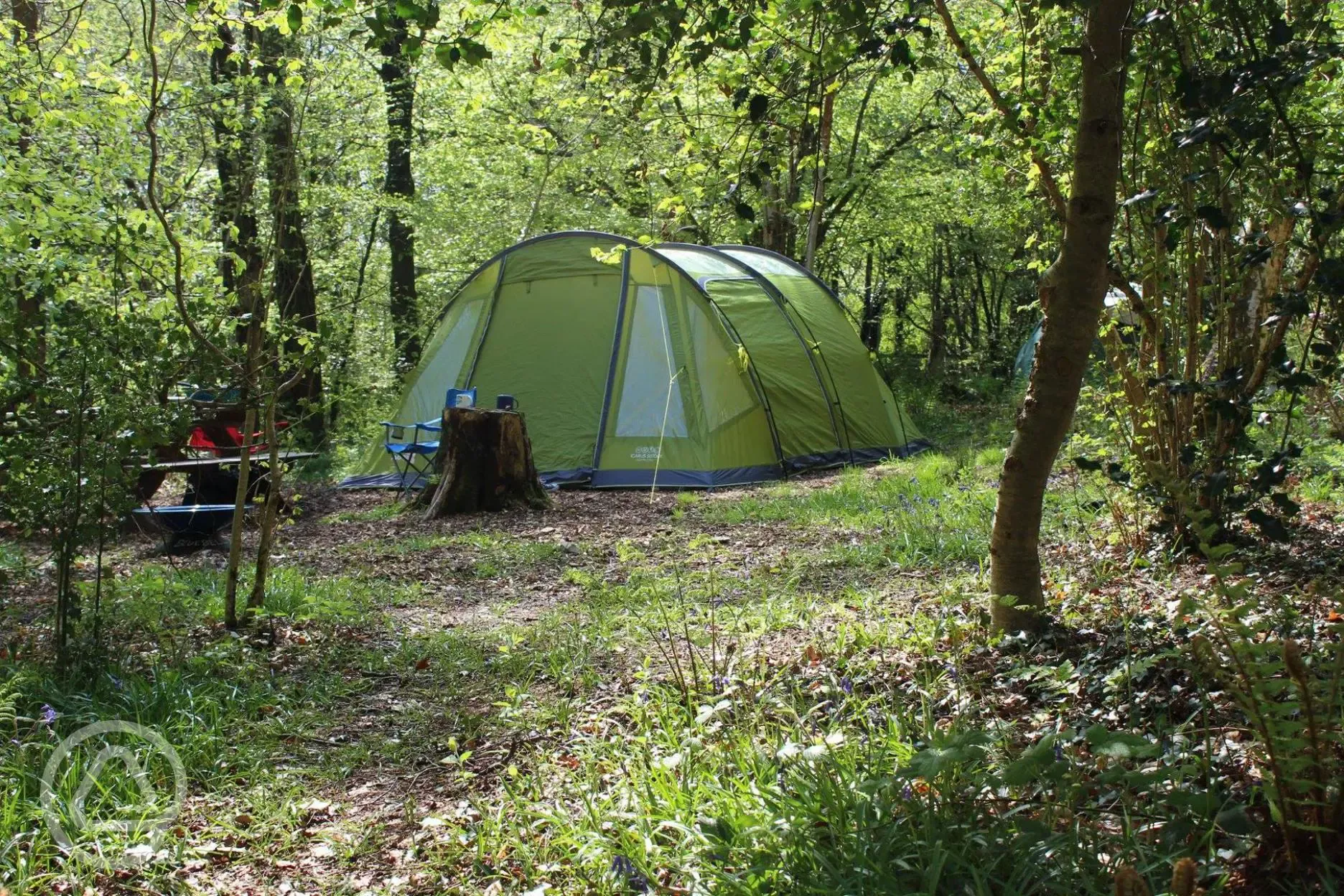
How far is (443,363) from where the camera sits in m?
10.6

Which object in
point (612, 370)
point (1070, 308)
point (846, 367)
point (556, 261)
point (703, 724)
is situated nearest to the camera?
point (703, 724)

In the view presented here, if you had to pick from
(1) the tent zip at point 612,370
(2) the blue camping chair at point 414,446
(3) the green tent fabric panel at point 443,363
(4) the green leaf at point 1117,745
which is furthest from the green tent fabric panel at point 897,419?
(4) the green leaf at point 1117,745

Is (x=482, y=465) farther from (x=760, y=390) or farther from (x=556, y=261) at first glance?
(x=760, y=390)

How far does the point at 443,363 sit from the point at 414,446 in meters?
1.54

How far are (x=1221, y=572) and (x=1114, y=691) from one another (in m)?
1.17

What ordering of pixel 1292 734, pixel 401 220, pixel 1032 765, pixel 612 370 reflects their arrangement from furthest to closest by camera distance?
1. pixel 401 220
2. pixel 612 370
3. pixel 1032 765
4. pixel 1292 734

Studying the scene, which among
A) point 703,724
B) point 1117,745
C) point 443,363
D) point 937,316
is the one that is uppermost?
point 937,316

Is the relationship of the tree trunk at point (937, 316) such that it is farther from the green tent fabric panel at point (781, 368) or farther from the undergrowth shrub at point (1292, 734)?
the undergrowth shrub at point (1292, 734)

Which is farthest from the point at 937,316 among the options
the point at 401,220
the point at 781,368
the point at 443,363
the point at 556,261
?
the point at 443,363

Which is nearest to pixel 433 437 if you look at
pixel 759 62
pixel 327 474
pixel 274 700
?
pixel 327 474

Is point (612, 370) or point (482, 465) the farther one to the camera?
point (612, 370)

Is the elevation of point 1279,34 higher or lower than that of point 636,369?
higher

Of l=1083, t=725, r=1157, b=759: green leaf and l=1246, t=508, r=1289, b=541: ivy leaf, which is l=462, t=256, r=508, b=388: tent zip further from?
l=1083, t=725, r=1157, b=759: green leaf

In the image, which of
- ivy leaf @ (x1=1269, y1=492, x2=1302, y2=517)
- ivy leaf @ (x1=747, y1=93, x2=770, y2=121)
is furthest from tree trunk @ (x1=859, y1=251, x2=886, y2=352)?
ivy leaf @ (x1=747, y1=93, x2=770, y2=121)
